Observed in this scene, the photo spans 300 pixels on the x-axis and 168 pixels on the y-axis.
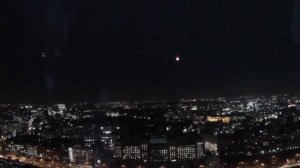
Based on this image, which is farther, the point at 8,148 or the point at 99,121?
the point at 99,121

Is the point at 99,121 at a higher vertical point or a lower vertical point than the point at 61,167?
higher

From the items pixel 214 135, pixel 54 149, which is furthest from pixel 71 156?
pixel 214 135

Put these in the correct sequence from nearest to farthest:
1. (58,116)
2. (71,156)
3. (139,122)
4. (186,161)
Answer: (186,161) < (71,156) < (139,122) < (58,116)

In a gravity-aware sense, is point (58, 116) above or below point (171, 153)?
above

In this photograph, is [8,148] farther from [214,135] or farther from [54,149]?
[214,135]

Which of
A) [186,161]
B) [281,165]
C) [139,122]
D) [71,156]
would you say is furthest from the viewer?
[139,122]

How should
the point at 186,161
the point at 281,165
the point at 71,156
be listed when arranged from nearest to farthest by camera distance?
the point at 281,165 < the point at 186,161 < the point at 71,156

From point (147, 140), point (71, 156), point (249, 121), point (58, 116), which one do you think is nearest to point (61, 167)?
point (71, 156)

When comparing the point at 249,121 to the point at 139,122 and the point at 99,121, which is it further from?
the point at 99,121

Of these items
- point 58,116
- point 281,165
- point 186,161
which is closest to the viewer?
point 281,165
